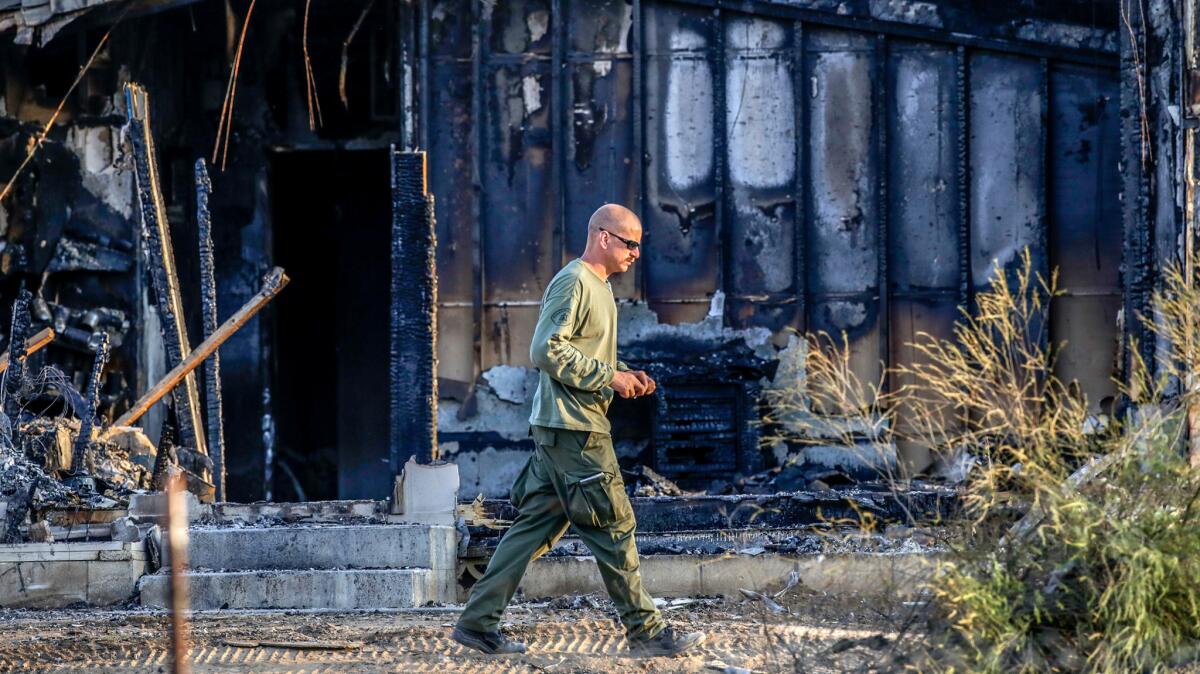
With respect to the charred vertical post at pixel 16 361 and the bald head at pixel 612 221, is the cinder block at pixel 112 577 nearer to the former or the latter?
the charred vertical post at pixel 16 361

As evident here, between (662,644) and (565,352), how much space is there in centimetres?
129

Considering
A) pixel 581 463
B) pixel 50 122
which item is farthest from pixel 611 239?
pixel 50 122

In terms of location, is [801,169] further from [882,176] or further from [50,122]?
[50,122]

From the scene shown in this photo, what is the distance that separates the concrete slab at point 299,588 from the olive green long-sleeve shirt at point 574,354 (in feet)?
8.78

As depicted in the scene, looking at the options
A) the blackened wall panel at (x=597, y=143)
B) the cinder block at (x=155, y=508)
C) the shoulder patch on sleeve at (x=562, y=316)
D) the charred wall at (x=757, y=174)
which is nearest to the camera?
the shoulder patch on sleeve at (x=562, y=316)

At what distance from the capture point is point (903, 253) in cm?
1505

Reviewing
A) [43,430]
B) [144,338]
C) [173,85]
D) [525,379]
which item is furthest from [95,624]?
[173,85]

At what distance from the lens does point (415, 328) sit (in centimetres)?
1185

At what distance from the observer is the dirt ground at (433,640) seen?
730 cm

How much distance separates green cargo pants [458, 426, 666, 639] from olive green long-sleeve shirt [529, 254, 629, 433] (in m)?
0.08

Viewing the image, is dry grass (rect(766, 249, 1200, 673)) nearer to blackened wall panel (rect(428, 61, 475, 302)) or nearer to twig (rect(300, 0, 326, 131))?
blackened wall panel (rect(428, 61, 475, 302))

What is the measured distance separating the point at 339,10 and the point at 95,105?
2.74 metres

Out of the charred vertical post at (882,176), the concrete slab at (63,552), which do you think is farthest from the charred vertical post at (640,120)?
the concrete slab at (63,552)

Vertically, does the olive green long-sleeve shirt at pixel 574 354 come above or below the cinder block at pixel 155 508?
above
